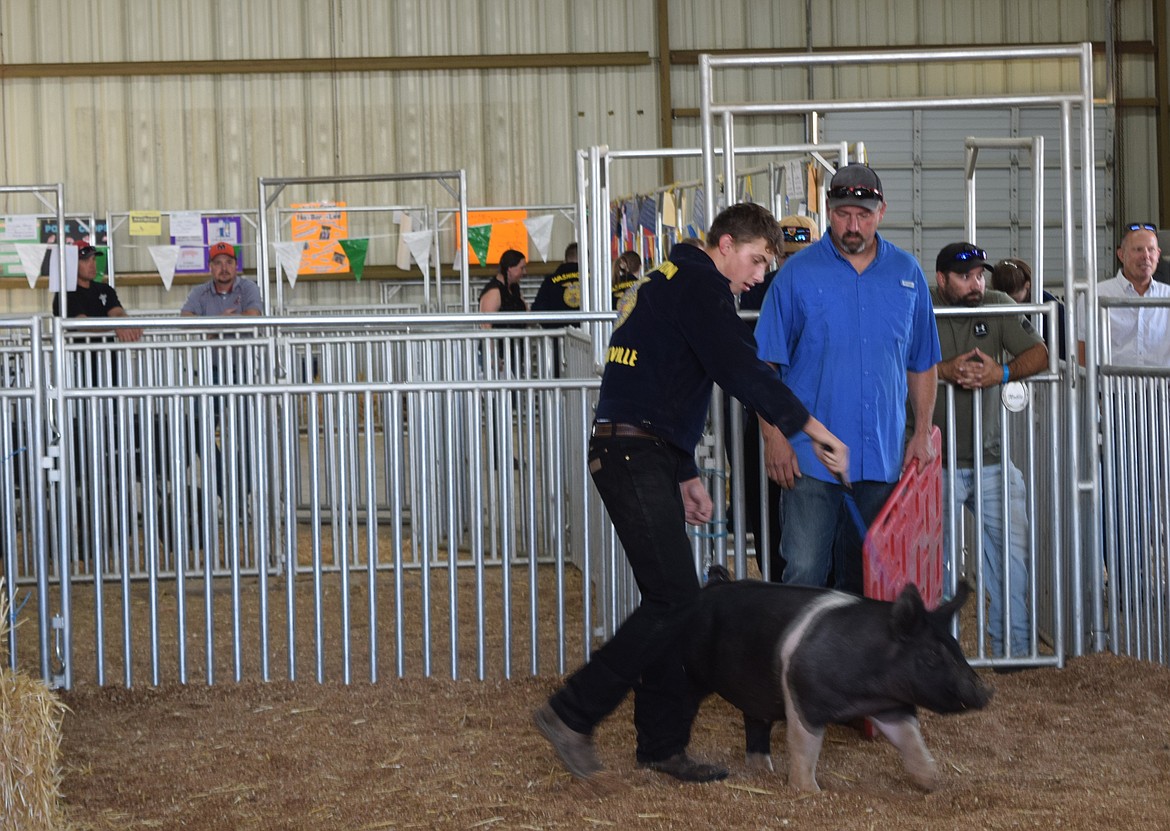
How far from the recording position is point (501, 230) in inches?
780

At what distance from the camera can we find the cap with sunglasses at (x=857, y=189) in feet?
15.0

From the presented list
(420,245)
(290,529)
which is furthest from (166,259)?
(290,529)

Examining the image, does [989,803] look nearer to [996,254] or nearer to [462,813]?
[462,813]

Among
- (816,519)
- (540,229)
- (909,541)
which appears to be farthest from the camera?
(540,229)

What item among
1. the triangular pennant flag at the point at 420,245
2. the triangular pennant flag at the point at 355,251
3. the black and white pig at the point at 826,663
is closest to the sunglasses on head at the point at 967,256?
the black and white pig at the point at 826,663

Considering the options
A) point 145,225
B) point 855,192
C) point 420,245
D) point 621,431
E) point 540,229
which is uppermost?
point 145,225

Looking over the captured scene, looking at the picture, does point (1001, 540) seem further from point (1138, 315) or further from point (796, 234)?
point (1138, 315)

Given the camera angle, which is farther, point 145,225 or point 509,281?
point 145,225

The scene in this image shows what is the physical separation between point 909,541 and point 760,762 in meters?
0.84

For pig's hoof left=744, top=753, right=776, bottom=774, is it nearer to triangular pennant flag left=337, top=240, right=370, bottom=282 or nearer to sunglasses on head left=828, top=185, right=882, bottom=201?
sunglasses on head left=828, top=185, right=882, bottom=201

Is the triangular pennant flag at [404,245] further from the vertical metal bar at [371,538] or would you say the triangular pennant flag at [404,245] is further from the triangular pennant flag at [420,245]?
the vertical metal bar at [371,538]

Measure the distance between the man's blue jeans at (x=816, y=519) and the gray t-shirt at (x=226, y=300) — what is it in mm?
7183

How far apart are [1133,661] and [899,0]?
1716 cm

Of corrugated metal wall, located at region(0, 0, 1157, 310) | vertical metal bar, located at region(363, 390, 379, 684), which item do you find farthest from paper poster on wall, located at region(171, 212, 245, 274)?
vertical metal bar, located at region(363, 390, 379, 684)
